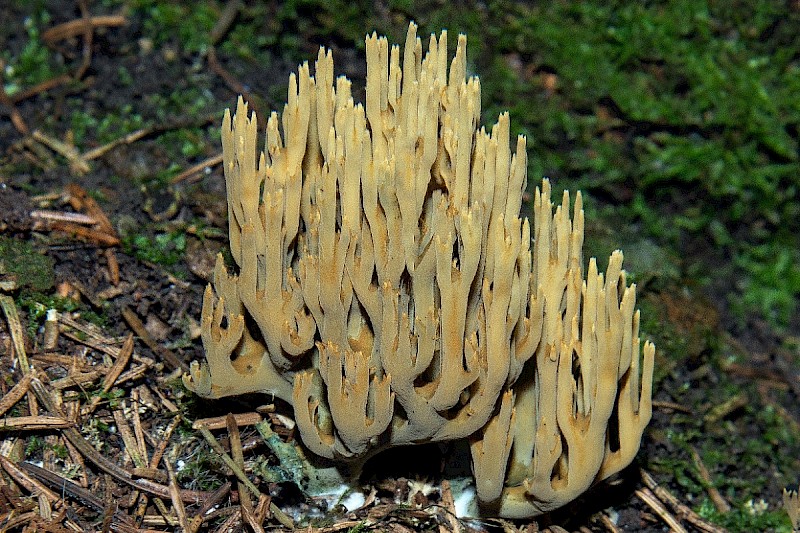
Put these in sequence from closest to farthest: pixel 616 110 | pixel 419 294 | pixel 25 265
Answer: pixel 419 294 → pixel 25 265 → pixel 616 110

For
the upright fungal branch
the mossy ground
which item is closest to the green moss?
the mossy ground

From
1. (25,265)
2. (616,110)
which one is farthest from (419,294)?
(616,110)

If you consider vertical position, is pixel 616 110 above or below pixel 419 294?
above

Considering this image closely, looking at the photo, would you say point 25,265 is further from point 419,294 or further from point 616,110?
point 616,110

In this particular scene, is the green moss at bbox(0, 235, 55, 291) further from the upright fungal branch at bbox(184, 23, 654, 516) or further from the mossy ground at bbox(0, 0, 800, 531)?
the upright fungal branch at bbox(184, 23, 654, 516)

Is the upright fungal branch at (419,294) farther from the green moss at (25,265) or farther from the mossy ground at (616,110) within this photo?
the mossy ground at (616,110)

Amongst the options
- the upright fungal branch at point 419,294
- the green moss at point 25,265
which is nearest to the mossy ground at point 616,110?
the green moss at point 25,265

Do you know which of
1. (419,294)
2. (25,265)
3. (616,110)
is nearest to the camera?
(419,294)

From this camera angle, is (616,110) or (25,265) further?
(616,110)
